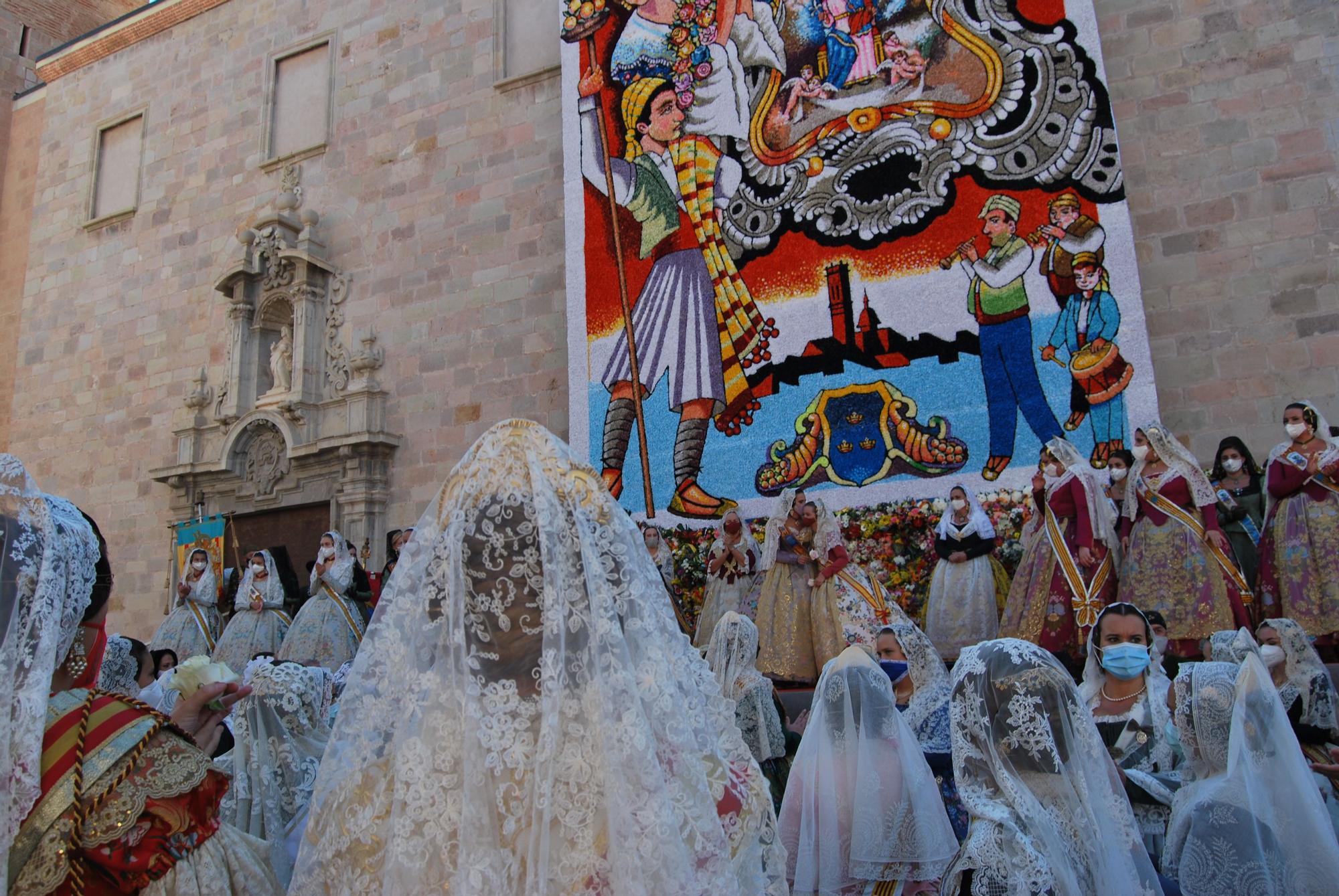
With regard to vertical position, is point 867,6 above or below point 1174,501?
above

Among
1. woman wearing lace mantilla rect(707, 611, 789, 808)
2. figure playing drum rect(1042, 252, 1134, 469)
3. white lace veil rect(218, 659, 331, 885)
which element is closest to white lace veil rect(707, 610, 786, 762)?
woman wearing lace mantilla rect(707, 611, 789, 808)

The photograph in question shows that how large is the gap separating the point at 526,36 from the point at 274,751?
1068 centimetres

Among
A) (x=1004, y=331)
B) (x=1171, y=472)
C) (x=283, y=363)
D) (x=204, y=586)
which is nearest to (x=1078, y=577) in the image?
(x=1171, y=472)

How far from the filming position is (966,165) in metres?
8.90

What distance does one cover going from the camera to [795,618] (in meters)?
7.32

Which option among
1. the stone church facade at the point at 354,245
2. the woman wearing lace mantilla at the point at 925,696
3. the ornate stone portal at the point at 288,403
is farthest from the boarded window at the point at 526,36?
the woman wearing lace mantilla at the point at 925,696

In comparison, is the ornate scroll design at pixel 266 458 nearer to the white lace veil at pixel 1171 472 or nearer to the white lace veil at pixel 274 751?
the white lace veil at pixel 1171 472

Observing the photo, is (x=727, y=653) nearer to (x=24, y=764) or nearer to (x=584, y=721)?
(x=584, y=721)

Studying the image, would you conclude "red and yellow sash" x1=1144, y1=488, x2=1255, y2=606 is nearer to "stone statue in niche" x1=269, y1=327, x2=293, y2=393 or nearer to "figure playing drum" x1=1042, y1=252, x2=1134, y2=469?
"figure playing drum" x1=1042, y1=252, x2=1134, y2=469

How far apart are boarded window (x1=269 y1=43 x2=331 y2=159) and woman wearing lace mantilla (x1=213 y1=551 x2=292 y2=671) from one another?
6.16 meters

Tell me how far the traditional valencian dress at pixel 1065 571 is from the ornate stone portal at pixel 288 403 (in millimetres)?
7401

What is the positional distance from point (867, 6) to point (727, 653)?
23.2 ft

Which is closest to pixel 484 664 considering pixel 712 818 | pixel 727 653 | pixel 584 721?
pixel 584 721

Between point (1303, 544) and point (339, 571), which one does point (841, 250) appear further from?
point (339, 571)
